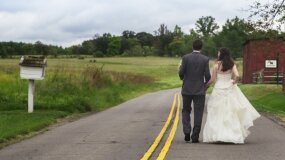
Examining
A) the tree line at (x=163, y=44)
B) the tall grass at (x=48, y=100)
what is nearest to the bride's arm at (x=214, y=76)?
the tall grass at (x=48, y=100)

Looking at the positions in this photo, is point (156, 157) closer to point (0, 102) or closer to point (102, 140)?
point (102, 140)

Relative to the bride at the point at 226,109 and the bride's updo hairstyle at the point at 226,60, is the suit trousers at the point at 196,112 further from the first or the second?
the bride's updo hairstyle at the point at 226,60

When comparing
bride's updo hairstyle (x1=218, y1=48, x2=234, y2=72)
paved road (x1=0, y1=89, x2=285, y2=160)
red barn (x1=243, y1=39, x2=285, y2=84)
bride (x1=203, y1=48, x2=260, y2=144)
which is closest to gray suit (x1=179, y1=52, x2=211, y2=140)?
bride (x1=203, y1=48, x2=260, y2=144)

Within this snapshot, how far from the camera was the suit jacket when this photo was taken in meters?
12.8

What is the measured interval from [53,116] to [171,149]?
1060 cm

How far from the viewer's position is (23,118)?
1969 centimetres

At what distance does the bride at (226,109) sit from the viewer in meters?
12.5

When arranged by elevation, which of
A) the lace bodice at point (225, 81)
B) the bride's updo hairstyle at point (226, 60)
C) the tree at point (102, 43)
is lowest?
the lace bodice at point (225, 81)

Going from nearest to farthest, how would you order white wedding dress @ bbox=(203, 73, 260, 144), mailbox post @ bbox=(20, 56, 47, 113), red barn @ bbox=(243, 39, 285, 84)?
1. white wedding dress @ bbox=(203, 73, 260, 144)
2. mailbox post @ bbox=(20, 56, 47, 113)
3. red barn @ bbox=(243, 39, 285, 84)

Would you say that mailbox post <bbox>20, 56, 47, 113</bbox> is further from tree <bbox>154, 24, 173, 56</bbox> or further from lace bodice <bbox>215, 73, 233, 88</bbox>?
tree <bbox>154, 24, 173, 56</bbox>

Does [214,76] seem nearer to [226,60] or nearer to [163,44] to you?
[226,60]

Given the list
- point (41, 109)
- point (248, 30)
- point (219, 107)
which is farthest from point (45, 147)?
point (248, 30)

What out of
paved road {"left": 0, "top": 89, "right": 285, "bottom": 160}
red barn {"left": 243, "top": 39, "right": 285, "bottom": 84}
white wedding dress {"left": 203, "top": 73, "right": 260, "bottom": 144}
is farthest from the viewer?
red barn {"left": 243, "top": 39, "right": 285, "bottom": 84}

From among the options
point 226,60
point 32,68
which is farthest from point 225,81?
point 32,68
